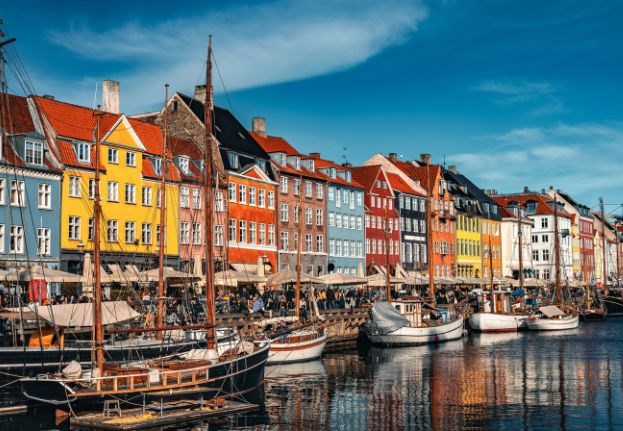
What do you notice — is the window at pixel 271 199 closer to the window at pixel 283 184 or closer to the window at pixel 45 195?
the window at pixel 283 184

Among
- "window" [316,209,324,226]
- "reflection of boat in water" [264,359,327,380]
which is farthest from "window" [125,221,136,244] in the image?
"window" [316,209,324,226]

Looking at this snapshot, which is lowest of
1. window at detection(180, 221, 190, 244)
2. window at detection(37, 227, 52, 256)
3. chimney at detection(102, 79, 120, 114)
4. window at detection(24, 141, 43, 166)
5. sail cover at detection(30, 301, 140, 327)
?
sail cover at detection(30, 301, 140, 327)

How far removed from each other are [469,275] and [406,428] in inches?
3484

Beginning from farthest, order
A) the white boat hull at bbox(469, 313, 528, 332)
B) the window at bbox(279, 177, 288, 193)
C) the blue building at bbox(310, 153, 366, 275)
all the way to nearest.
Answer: the blue building at bbox(310, 153, 366, 275) → the window at bbox(279, 177, 288, 193) → the white boat hull at bbox(469, 313, 528, 332)

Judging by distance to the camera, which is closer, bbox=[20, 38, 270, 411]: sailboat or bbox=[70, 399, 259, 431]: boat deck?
bbox=[70, 399, 259, 431]: boat deck

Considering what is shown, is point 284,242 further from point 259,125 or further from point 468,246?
point 468,246

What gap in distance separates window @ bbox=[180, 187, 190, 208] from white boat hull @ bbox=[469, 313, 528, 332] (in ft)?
83.7

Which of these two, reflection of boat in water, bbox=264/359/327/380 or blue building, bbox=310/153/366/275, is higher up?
blue building, bbox=310/153/366/275

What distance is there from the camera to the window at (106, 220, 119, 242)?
200 ft

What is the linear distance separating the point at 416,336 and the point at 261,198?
71.6ft

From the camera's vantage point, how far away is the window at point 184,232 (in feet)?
223

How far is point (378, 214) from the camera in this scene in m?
97.9

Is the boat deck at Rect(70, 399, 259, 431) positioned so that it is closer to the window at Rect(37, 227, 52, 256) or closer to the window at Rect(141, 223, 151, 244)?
the window at Rect(37, 227, 52, 256)

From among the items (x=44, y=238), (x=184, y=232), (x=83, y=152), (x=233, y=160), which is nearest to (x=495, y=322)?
(x=233, y=160)
